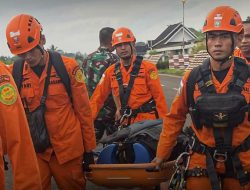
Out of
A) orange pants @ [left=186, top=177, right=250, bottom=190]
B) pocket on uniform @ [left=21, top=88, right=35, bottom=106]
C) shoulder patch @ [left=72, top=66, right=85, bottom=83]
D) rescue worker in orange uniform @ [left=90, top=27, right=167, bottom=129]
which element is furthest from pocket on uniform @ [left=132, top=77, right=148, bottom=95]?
orange pants @ [left=186, top=177, right=250, bottom=190]

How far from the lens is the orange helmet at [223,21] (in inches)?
132

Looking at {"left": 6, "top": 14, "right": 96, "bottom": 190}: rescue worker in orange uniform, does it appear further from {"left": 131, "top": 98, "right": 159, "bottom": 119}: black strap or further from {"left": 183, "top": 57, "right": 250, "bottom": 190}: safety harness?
{"left": 183, "top": 57, "right": 250, "bottom": 190}: safety harness

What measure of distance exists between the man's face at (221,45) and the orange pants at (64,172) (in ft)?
6.03

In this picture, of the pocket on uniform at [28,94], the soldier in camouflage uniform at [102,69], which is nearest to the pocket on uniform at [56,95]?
the pocket on uniform at [28,94]

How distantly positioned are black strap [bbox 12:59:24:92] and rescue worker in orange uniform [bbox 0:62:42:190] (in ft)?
5.70

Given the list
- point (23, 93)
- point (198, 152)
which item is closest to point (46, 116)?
point (23, 93)

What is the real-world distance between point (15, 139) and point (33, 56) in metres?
1.82

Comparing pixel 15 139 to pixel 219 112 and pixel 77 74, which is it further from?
pixel 77 74

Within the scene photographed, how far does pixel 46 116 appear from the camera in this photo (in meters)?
4.20

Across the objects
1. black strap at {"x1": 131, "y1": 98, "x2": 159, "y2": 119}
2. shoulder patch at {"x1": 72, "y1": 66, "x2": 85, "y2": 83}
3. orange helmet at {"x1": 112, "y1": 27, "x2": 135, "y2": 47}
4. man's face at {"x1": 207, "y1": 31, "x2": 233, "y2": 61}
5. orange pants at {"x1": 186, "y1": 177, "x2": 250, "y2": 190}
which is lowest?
orange pants at {"x1": 186, "y1": 177, "x2": 250, "y2": 190}

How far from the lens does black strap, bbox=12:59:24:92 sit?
13.8 ft

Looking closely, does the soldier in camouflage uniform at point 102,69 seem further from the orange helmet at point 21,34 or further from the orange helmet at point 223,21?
the orange helmet at point 223,21

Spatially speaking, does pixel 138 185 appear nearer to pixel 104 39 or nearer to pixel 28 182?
pixel 28 182

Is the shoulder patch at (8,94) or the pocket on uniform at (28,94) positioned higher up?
the shoulder patch at (8,94)
